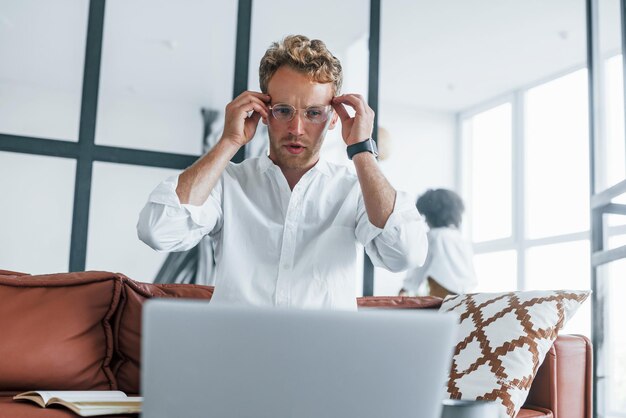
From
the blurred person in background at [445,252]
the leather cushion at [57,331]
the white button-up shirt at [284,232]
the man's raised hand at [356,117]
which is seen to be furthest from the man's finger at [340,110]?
the blurred person in background at [445,252]

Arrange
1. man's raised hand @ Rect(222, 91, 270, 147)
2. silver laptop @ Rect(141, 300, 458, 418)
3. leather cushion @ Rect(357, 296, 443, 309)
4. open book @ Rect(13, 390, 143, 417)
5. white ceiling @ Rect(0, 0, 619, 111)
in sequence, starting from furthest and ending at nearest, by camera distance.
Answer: white ceiling @ Rect(0, 0, 619, 111)
leather cushion @ Rect(357, 296, 443, 309)
man's raised hand @ Rect(222, 91, 270, 147)
open book @ Rect(13, 390, 143, 417)
silver laptop @ Rect(141, 300, 458, 418)

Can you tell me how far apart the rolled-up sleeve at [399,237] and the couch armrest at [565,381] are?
1.70 ft

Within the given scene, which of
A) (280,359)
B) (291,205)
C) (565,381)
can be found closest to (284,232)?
(291,205)

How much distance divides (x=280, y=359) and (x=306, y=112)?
3.53 feet

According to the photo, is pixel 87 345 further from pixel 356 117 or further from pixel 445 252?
pixel 445 252

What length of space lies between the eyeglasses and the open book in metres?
0.72

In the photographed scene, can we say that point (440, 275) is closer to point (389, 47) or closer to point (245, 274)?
point (389, 47)

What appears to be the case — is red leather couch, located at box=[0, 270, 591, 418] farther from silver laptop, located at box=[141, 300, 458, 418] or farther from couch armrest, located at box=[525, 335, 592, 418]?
silver laptop, located at box=[141, 300, 458, 418]

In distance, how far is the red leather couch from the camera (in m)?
1.86

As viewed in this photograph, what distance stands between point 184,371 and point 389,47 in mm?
6028

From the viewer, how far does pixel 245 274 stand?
5.64 ft

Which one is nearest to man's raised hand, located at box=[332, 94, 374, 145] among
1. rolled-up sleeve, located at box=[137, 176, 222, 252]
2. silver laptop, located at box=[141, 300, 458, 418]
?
rolled-up sleeve, located at box=[137, 176, 222, 252]

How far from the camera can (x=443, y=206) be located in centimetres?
476

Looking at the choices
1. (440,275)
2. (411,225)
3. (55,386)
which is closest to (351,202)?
(411,225)
